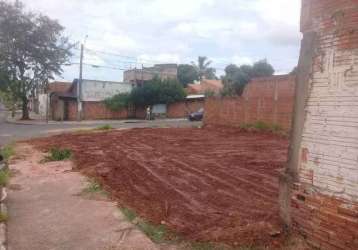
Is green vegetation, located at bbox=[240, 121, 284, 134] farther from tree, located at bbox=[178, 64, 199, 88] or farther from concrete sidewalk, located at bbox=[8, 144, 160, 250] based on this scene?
tree, located at bbox=[178, 64, 199, 88]

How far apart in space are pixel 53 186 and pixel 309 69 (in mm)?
6230

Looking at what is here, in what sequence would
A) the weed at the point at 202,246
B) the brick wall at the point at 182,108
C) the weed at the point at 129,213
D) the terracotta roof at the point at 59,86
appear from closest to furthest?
the weed at the point at 202,246 → the weed at the point at 129,213 → the brick wall at the point at 182,108 → the terracotta roof at the point at 59,86

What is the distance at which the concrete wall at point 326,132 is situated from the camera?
4180 mm

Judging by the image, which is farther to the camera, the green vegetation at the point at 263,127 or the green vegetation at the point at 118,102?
the green vegetation at the point at 118,102

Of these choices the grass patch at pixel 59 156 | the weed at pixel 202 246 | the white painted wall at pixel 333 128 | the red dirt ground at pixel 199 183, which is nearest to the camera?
the white painted wall at pixel 333 128

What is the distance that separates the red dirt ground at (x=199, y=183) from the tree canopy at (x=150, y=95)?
24.2 m

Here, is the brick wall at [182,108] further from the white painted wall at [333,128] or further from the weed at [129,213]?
the white painted wall at [333,128]

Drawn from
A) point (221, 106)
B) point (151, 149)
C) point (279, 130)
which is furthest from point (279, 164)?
point (221, 106)

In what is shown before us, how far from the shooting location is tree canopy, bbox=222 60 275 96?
3503 centimetres

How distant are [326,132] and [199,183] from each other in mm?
4543

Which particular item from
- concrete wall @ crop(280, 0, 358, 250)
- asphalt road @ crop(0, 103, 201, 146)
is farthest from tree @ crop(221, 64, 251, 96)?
concrete wall @ crop(280, 0, 358, 250)

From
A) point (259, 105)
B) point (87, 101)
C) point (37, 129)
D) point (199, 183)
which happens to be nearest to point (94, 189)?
point (199, 183)

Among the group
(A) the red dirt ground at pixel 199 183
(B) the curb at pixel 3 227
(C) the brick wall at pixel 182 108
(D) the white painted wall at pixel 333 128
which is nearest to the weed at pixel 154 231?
(A) the red dirt ground at pixel 199 183

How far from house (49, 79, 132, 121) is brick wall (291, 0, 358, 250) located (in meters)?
34.8
